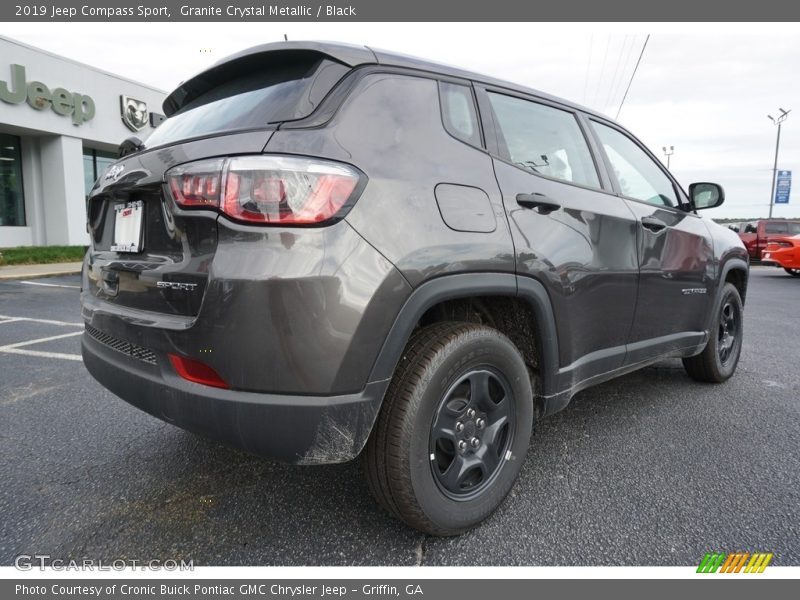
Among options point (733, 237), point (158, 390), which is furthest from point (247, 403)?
point (733, 237)

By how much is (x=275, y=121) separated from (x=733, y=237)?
3575mm

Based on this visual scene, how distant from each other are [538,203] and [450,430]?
971mm

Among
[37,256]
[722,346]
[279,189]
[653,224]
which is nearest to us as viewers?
[279,189]

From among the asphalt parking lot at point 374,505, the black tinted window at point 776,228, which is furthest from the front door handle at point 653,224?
the black tinted window at point 776,228

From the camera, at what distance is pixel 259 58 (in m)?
1.92

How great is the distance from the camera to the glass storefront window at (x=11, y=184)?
15.1 metres

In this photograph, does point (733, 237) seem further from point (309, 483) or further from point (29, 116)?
point (29, 116)

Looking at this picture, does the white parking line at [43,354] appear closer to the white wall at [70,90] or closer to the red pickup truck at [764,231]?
the white wall at [70,90]

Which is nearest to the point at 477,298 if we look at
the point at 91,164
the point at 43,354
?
the point at 43,354

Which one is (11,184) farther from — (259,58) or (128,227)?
(259,58)

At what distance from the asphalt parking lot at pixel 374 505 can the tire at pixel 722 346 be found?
0.99 feet

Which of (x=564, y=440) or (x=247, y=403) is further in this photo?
(x=564, y=440)

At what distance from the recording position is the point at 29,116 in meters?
14.3

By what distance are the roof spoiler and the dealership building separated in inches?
613
